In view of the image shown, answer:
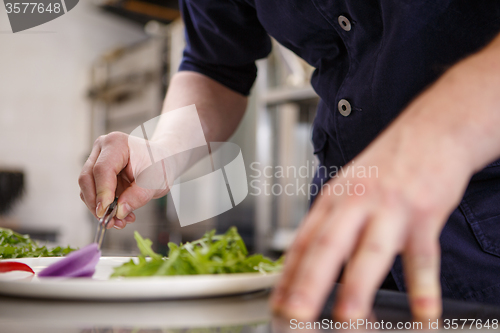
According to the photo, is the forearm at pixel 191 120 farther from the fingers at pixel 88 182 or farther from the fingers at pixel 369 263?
the fingers at pixel 369 263

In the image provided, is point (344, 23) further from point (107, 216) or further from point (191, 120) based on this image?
point (107, 216)

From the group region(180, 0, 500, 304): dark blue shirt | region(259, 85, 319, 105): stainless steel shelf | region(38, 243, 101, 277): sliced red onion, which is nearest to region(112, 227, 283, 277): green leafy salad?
region(38, 243, 101, 277): sliced red onion

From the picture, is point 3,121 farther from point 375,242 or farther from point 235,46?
point 375,242

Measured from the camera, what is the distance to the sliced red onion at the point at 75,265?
403 mm

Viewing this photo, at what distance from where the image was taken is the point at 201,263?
1.31 feet

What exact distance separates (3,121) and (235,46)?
9.19 ft

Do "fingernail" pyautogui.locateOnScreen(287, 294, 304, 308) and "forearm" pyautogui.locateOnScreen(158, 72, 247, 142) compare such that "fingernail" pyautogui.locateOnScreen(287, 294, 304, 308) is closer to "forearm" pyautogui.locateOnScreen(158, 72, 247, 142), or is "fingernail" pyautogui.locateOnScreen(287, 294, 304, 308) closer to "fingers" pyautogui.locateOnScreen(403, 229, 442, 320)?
"fingers" pyautogui.locateOnScreen(403, 229, 442, 320)

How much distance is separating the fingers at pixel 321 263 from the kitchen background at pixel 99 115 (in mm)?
1907

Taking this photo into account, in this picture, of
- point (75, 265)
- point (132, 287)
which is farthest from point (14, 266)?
point (132, 287)

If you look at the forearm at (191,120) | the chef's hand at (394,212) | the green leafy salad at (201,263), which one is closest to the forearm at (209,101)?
the forearm at (191,120)

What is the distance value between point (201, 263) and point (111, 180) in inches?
11.9

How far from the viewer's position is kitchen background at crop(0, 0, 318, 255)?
7.66ft

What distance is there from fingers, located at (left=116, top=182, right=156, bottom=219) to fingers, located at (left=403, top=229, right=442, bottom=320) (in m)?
0.52

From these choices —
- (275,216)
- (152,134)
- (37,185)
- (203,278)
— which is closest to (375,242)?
(203,278)
